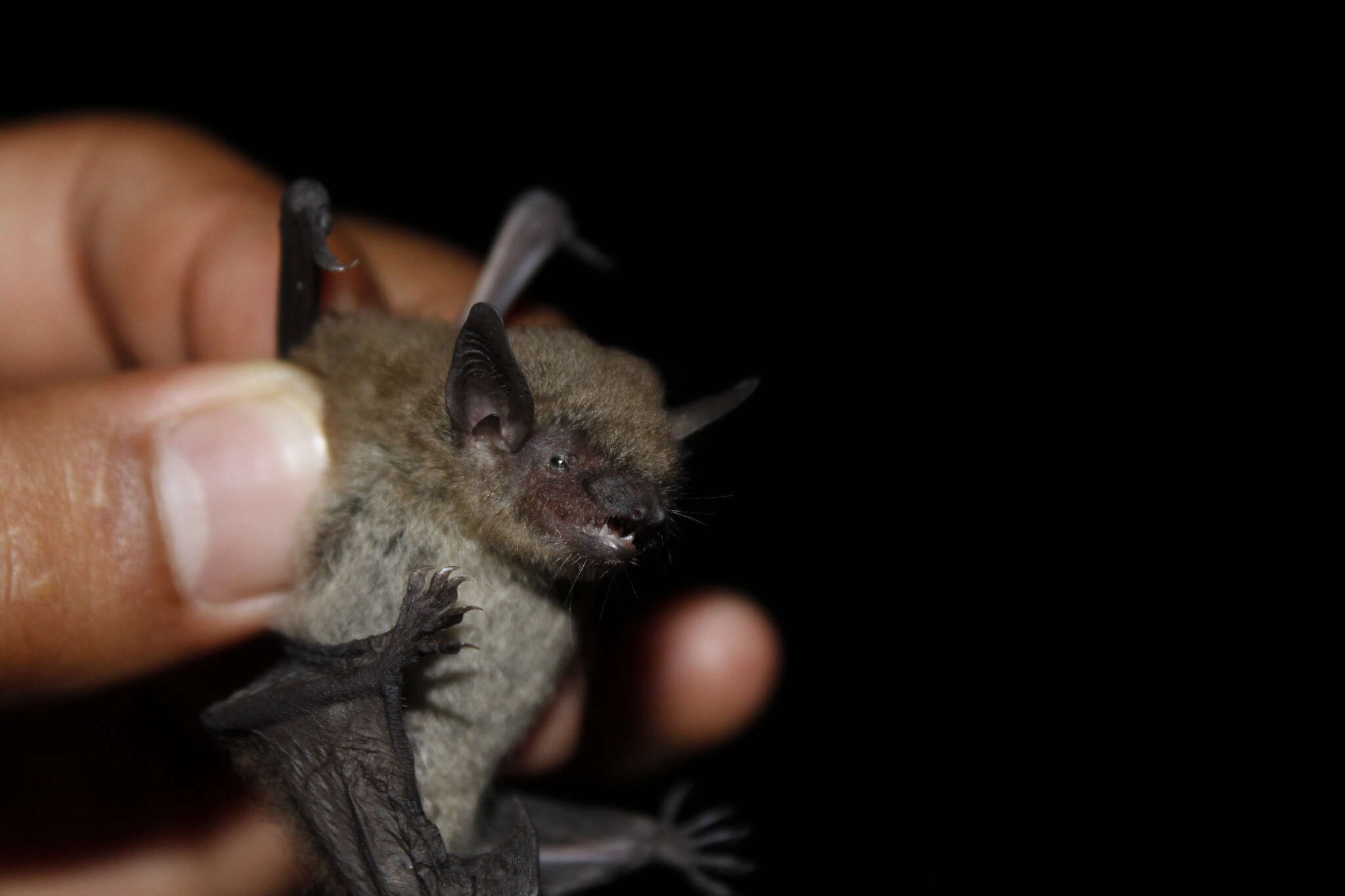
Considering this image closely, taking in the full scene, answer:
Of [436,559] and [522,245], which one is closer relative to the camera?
[436,559]

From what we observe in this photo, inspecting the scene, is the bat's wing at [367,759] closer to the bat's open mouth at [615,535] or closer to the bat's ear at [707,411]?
the bat's open mouth at [615,535]

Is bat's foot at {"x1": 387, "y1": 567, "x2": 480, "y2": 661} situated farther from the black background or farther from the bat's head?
the black background

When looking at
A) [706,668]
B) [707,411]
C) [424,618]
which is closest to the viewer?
[424,618]

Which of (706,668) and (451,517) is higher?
(706,668)

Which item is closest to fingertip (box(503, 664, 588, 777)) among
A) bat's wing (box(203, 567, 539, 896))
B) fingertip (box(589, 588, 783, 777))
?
fingertip (box(589, 588, 783, 777))

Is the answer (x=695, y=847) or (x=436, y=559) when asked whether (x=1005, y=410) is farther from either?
(x=695, y=847)

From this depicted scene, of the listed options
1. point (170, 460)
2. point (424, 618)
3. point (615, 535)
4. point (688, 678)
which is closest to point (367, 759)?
point (424, 618)

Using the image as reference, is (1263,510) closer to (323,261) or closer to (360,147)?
(323,261)

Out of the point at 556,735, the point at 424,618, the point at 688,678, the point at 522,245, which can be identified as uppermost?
the point at 522,245
